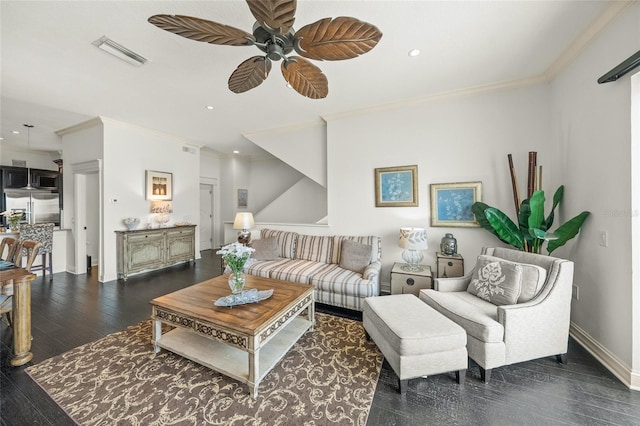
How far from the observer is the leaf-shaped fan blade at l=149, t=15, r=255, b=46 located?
1345 mm

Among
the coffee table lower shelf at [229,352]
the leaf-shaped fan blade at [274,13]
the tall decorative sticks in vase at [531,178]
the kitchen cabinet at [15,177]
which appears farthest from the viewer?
the kitchen cabinet at [15,177]

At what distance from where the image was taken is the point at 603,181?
2.04 meters

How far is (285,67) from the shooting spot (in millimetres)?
1866

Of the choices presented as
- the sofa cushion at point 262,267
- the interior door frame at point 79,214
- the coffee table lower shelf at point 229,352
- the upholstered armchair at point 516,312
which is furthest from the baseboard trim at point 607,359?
the interior door frame at point 79,214

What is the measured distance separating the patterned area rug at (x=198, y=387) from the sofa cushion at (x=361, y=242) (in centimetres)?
131

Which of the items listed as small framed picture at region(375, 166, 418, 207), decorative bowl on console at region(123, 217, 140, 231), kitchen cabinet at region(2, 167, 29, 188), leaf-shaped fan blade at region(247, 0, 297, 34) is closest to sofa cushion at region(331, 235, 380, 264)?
small framed picture at region(375, 166, 418, 207)

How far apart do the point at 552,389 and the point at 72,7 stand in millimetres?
4586

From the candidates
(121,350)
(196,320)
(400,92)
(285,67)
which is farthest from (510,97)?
(121,350)

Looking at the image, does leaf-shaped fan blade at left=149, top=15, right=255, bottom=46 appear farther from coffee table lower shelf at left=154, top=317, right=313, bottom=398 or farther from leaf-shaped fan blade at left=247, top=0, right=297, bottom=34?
coffee table lower shelf at left=154, top=317, right=313, bottom=398

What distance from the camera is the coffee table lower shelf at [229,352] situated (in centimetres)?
175

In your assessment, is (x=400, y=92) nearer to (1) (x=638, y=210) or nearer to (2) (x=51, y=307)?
(1) (x=638, y=210)

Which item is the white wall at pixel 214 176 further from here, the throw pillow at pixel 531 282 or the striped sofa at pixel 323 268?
the throw pillow at pixel 531 282

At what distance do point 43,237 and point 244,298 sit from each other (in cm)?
458

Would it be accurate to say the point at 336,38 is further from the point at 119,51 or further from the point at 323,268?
the point at 323,268
